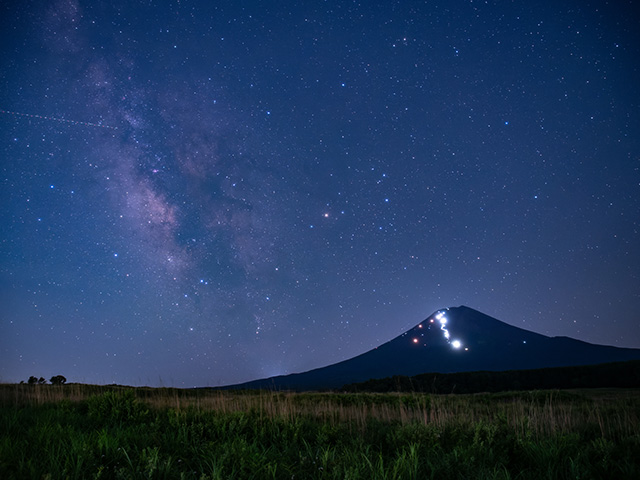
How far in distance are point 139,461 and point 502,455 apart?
162 inches

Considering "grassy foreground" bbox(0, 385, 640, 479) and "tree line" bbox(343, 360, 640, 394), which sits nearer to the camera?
"grassy foreground" bbox(0, 385, 640, 479)

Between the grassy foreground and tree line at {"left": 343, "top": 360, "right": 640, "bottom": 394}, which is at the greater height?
the grassy foreground

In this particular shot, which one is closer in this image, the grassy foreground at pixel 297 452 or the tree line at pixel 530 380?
the grassy foreground at pixel 297 452

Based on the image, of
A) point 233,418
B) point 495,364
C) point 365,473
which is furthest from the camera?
point 495,364

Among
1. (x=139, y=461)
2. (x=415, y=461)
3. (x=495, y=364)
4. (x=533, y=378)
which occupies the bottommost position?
(x=495, y=364)

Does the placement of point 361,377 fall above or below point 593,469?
below

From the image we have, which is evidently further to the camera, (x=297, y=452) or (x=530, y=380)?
(x=530, y=380)

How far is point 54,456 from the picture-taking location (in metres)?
3.46

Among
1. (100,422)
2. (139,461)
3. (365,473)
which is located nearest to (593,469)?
(365,473)

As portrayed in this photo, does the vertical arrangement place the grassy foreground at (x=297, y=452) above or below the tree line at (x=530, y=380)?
above

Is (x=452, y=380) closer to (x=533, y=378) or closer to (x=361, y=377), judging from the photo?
(x=533, y=378)

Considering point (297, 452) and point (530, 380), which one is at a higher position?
point (297, 452)

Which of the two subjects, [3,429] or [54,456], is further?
[3,429]

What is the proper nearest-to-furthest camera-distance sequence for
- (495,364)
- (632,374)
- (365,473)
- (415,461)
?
(365,473), (415,461), (632,374), (495,364)
